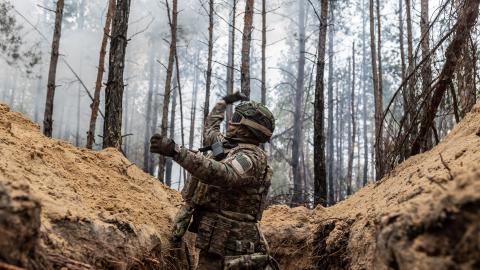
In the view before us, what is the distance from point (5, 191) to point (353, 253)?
2.93m

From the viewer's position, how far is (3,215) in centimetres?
200

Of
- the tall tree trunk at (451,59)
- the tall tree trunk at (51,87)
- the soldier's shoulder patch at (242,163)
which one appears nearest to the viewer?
the soldier's shoulder patch at (242,163)

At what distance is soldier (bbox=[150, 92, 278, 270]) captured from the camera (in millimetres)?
3713

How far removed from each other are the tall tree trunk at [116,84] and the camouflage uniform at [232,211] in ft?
11.9

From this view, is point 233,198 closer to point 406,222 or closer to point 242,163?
point 242,163

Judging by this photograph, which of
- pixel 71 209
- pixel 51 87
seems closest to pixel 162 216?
pixel 71 209

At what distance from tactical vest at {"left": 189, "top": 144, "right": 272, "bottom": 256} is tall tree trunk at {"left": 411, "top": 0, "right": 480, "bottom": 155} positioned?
2.24 m

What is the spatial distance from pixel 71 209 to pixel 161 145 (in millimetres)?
816

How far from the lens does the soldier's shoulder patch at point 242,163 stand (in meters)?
3.68

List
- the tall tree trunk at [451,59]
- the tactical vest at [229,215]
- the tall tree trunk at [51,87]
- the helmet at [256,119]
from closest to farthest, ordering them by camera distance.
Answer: the tactical vest at [229,215] → the helmet at [256,119] → the tall tree trunk at [451,59] → the tall tree trunk at [51,87]

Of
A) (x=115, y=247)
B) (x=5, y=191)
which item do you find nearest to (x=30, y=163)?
(x=115, y=247)

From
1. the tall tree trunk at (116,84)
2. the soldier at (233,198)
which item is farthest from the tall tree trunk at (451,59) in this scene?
the tall tree trunk at (116,84)

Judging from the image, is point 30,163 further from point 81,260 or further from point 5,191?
point 5,191

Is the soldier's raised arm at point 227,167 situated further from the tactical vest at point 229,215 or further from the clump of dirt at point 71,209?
the clump of dirt at point 71,209
